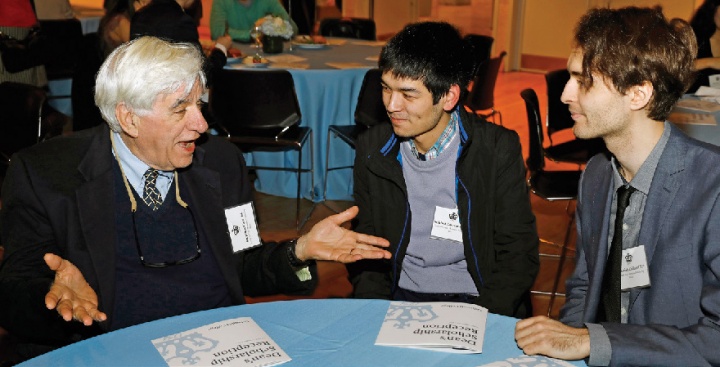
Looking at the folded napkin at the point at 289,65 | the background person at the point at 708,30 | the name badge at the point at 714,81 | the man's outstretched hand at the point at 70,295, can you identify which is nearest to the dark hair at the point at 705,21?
the background person at the point at 708,30

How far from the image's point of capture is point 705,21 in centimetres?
513

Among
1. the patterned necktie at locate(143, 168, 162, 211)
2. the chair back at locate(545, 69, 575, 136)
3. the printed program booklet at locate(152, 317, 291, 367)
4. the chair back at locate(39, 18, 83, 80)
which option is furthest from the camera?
the chair back at locate(39, 18, 83, 80)

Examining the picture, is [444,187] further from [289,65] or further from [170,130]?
[289,65]

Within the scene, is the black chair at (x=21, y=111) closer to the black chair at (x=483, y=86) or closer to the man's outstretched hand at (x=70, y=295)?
the man's outstretched hand at (x=70, y=295)

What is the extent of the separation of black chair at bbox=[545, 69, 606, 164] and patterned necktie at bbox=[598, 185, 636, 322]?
2435 mm

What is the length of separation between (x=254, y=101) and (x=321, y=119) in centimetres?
67

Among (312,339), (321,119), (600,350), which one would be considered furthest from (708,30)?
A: (312,339)

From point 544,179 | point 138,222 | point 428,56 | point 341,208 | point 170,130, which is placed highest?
point 428,56

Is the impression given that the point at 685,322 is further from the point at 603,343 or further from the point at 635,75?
the point at 635,75

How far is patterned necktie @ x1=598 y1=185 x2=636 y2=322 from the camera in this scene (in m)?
1.84

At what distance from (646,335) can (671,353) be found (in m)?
0.06

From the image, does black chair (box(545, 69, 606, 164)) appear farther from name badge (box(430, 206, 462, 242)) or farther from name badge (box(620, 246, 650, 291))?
name badge (box(620, 246, 650, 291))

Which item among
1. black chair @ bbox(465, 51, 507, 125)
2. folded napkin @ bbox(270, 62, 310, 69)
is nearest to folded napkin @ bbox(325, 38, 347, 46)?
folded napkin @ bbox(270, 62, 310, 69)

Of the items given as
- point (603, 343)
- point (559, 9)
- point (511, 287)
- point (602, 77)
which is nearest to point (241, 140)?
point (511, 287)
